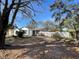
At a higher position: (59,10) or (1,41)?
(59,10)

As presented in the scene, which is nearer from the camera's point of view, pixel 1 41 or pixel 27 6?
pixel 1 41

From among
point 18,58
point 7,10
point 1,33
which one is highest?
point 7,10

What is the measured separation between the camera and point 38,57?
13.3m

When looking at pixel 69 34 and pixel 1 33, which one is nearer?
pixel 1 33

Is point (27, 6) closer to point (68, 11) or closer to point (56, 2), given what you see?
point (56, 2)

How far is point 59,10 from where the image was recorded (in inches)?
932

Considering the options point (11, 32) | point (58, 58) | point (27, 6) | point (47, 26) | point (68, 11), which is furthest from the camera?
point (47, 26)

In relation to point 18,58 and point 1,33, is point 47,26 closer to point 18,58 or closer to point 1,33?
point 1,33

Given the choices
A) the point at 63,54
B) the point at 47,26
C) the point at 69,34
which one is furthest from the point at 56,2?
the point at 47,26

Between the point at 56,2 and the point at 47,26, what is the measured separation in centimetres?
5740

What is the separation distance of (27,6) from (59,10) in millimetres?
4245

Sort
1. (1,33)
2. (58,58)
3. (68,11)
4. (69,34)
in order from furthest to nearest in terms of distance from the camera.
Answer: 1. (69,34)
2. (68,11)
3. (1,33)
4. (58,58)

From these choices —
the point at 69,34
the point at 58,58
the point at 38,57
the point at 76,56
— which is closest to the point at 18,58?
the point at 38,57

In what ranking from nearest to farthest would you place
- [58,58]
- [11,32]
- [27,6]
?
[58,58], [27,6], [11,32]
